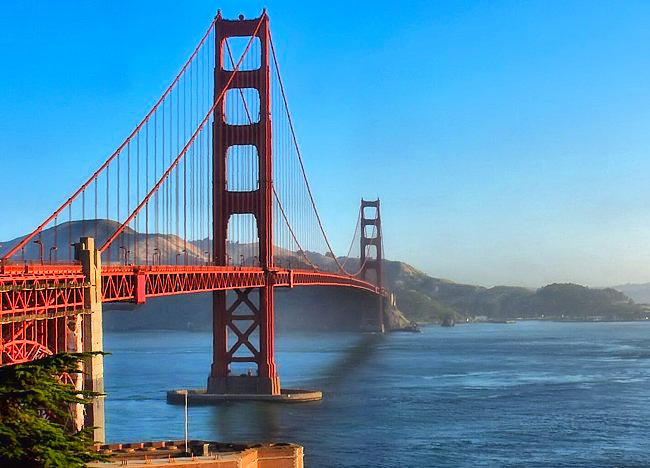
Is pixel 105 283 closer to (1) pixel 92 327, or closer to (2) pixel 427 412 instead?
(1) pixel 92 327

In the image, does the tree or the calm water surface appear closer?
the tree

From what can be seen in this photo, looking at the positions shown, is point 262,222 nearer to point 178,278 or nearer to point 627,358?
point 178,278

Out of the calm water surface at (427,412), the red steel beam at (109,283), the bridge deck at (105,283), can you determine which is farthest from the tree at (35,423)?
the calm water surface at (427,412)

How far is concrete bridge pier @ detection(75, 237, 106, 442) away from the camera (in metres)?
26.2

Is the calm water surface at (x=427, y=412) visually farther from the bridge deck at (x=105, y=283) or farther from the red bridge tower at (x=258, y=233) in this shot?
the bridge deck at (x=105, y=283)

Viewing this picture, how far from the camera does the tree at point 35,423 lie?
1206 centimetres

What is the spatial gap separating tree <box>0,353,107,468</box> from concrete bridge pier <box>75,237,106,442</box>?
13.0 metres

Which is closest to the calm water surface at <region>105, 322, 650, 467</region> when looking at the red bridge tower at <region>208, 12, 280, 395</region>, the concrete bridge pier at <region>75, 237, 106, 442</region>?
the red bridge tower at <region>208, 12, 280, 395</region>

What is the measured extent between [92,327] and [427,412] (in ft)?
73.8

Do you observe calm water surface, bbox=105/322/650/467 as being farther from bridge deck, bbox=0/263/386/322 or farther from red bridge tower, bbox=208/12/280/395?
bridge deck, bbox=0/263/386/322

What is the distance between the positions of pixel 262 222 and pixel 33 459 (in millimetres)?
37652

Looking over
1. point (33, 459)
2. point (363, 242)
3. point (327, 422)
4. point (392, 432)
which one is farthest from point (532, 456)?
point (363, 242)

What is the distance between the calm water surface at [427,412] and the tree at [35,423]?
2011 cm

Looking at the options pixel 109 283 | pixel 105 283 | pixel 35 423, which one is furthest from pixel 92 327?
pixel 35 423
